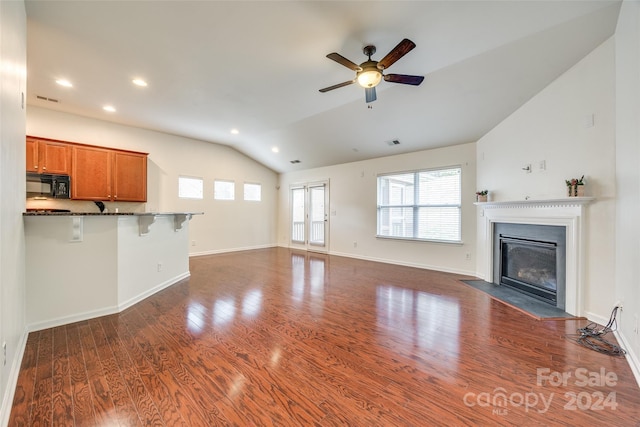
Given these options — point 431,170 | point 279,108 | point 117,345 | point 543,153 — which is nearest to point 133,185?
point 279,108

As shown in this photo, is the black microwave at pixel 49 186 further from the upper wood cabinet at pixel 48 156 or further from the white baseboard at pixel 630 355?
the white baseboard at pixel 630 355

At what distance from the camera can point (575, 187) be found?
114 inches

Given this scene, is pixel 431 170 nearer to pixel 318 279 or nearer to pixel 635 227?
pixel 318 279

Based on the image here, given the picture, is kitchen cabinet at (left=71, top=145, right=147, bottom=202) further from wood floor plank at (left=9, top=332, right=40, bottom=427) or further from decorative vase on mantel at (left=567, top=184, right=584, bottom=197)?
decorative vase on mantel at (left=567, top=184, right=584, bottom=197)

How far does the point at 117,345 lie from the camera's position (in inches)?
91.9

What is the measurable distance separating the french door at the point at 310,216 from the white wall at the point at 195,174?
878 millimetres

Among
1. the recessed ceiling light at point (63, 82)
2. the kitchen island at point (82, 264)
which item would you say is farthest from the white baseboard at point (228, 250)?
the recessed ceiling light at point (63, 82)

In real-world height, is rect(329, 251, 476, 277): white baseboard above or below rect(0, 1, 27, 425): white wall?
below

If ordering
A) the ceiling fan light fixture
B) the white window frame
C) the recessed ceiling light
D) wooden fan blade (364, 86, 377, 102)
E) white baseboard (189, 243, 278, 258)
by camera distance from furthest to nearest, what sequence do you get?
white baseboard (189, 243, 278, 258) < the white window frame < the recessed ceiling light < wooden fan blade (364, 86, 377, 102) < the ceiling fan light fixture

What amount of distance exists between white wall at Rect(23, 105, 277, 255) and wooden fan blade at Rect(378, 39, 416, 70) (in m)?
5.84

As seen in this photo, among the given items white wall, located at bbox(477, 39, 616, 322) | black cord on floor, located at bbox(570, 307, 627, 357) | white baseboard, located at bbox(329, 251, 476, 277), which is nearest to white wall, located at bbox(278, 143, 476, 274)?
white baseboard, located at bbox(329, 251, 476, 277)

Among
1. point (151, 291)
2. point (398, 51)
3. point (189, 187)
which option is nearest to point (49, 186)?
point (189, 187)

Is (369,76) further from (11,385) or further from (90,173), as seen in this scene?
(90,173)

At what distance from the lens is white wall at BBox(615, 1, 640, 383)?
205cm
